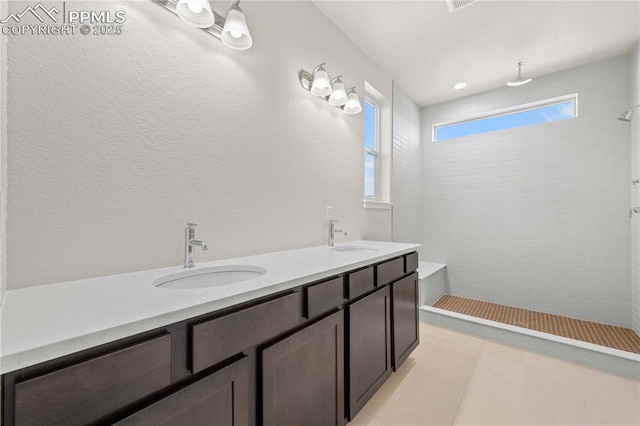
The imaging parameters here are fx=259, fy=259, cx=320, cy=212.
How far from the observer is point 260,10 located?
1.57 meters

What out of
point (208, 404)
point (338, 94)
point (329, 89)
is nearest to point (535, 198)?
point (338, 94)

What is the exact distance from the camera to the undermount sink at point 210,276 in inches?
43.1

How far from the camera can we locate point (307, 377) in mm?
1062

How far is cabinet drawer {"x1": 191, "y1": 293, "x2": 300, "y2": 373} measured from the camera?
71 cm

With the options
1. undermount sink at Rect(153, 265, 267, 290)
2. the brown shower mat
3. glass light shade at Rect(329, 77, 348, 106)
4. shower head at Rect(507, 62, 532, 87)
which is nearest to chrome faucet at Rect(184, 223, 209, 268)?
undermount sink at Rect(153, 265, 267, 290)

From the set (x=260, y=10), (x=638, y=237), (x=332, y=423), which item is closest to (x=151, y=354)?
(x=332, y=423)

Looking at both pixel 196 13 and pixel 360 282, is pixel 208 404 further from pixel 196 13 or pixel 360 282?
pixel 196 13

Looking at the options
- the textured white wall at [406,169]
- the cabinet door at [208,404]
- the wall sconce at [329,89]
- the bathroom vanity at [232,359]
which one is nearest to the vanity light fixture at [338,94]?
the wall sconce at [329,89]

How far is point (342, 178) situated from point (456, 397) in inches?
68.9

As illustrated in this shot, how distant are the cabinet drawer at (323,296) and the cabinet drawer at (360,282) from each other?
0.21ft

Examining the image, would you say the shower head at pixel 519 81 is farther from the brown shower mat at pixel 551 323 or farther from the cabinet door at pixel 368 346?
the cabinet door at pixel 368 346

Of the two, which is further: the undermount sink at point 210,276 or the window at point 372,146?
the window at point 372,146

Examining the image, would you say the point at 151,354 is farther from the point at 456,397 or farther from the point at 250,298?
the point at 456,397

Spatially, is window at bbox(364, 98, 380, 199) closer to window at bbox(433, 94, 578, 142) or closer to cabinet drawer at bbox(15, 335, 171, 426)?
window at bbox(433, 94, 578, 142)
